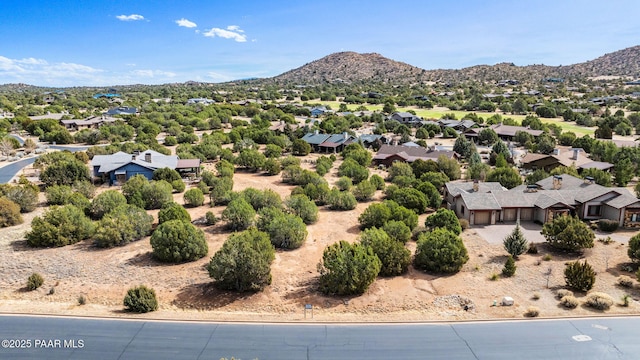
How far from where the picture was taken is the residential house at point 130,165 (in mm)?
54000

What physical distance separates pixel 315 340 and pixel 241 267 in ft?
25.8

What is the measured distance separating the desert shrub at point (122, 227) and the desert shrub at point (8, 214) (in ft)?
32.7

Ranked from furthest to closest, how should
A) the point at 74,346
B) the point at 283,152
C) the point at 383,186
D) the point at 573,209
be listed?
the point at 283,152, the point at 383,186, the point at 573,209, the point at 74,346

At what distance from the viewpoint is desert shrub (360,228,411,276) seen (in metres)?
28.7

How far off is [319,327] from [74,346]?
11744 millimetres

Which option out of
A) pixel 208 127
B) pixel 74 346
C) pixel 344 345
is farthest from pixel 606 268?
pixel 208 127

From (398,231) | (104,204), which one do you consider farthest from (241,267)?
(104,204)

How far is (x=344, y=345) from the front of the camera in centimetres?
2008

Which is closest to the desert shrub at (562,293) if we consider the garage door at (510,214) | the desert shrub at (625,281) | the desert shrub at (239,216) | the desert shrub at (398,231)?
the desert shrub at (625,281)

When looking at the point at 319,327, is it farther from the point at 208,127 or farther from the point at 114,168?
the point at 208,127

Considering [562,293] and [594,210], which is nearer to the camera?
[562,293]

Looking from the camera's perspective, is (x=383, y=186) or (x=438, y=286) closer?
(x=438, y=286)

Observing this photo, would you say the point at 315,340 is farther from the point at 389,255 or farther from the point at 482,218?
the point at 482,218

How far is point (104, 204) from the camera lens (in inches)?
1593
